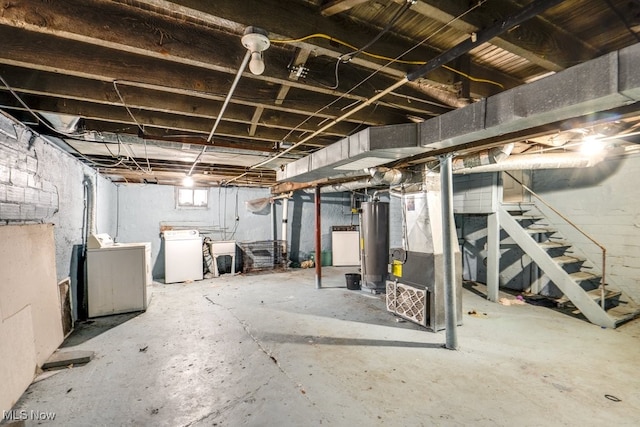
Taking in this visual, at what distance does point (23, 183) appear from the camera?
2.54m

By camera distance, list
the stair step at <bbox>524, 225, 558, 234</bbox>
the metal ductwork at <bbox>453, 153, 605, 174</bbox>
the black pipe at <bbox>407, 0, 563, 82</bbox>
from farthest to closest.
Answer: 1. the stair step at <bbox>524, 225, 558, 234</bbox>
2. the metal ductwork at <bbox>453, 153, 605, 174</bbox>
3. the black pipe at <bbox>407, 0, 563, 82</bbox>

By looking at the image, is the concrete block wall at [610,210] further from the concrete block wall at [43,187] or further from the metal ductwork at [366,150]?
the concrete block wall at [43,187]

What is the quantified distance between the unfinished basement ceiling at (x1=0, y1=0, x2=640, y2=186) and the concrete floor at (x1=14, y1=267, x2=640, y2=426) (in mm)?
2111

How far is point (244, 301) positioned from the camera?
4.80 meters

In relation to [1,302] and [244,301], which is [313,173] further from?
[1,302]

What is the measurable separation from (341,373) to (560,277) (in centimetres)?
342

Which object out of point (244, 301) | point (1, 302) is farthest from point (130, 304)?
point (1, 302)

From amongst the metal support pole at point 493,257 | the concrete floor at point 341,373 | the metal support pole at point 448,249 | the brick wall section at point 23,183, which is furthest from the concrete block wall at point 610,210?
the brick wall section at point 23,183

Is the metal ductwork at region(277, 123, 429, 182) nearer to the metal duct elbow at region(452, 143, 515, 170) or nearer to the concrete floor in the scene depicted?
the metal duct elbow at region(452, 143, 515, 170)

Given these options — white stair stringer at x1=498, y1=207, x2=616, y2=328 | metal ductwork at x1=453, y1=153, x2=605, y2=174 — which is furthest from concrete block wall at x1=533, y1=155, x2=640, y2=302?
white stair stringer at x1=498, y1=207, x2=616, y2=328

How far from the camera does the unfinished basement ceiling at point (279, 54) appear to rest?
4.61 ft

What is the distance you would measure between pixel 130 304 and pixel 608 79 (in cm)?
546

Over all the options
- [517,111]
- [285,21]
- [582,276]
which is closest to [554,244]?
[582,276]

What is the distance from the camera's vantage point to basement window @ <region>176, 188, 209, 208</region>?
23.3ft
